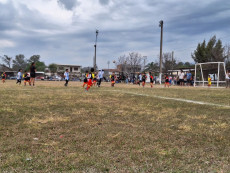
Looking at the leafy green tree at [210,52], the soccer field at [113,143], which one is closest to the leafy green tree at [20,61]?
the leafy green tree at [210,52]

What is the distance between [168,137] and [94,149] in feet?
4.34

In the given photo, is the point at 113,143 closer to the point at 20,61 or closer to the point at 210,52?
the point at 210,52

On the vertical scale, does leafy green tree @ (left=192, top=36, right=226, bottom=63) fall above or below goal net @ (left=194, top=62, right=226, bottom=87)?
above

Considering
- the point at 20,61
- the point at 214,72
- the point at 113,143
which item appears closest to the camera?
the point at 113,143

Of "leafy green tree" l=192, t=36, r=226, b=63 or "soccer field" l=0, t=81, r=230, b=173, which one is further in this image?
"leafy green tree" l=192, t=36, r=226, b=63

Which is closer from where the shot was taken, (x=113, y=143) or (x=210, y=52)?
(x=113, y=143)

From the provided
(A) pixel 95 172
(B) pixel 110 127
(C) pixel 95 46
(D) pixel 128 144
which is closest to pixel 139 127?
(B) pixel 110 127

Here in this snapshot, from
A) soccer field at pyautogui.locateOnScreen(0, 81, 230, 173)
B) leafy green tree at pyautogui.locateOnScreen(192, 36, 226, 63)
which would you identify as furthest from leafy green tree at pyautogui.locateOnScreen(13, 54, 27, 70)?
soccer field at pyautogui.locateOnScreen(0, 81, 230, 173)

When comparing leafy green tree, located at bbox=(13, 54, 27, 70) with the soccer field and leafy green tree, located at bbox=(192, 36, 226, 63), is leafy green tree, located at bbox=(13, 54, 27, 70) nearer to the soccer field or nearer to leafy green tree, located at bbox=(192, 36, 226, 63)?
leafy green tree, located at bbox=(192, 36, 226, 63)

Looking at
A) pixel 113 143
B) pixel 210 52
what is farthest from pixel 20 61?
pixel 113 143

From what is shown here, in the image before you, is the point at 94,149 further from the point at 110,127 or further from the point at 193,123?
the point at 193,123

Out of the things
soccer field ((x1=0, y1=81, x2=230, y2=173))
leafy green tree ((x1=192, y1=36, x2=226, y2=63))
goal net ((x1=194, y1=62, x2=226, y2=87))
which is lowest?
soccer field ((x1=0, y1=81, x2=230, y2=173))

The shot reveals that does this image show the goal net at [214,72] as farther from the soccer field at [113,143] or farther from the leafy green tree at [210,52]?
the soccer field at [113,143]

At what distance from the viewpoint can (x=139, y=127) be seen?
4.33 m
